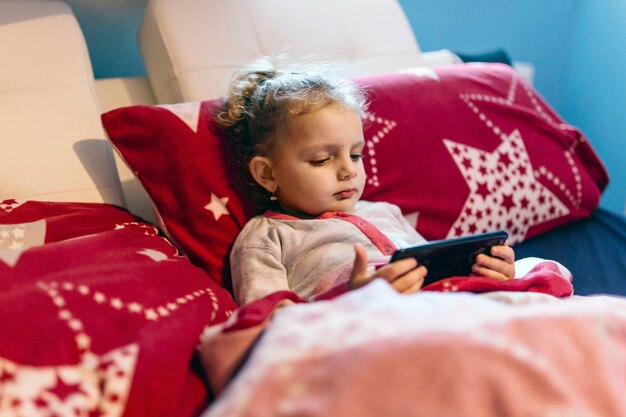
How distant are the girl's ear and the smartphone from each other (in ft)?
1.17

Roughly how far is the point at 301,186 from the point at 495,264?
1.18 ft

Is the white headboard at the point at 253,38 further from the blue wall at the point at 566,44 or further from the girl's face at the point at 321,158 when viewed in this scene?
the blue wall at the point at 566,44

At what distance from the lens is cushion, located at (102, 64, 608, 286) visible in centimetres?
98

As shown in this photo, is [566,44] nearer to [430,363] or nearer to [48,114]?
[48,114]

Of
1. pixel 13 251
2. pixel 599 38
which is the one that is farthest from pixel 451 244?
pixel 599 38

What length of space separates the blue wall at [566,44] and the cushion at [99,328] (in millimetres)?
1442

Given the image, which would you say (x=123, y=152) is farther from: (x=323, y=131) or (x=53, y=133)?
(x=323, y=131)

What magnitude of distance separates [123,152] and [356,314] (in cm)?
65

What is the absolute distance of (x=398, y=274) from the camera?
2.39ft

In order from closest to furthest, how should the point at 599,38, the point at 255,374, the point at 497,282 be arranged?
1. the point at 255,374
2. the point at 497,282
3. the point at 599,38

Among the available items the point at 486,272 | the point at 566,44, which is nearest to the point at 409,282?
the point at 486,272

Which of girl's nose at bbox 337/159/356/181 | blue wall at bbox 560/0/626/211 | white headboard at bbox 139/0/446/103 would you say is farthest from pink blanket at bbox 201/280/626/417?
blue wall at bbox 560/0/626/211

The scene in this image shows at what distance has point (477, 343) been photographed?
472 millimetres

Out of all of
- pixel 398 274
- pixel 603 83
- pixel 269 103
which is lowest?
pixel 603 83
